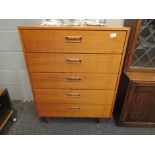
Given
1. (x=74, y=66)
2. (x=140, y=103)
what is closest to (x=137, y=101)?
(x=140, y=103)

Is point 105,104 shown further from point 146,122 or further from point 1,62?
point 1,62

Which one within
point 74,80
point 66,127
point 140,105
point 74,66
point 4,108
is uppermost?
point 74,66

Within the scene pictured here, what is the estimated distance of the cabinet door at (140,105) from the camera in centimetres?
124

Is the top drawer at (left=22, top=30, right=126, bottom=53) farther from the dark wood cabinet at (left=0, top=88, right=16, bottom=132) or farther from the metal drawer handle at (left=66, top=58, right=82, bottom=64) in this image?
the dark wood cabinet at (left=0, top=88, right=16, bottom=132)

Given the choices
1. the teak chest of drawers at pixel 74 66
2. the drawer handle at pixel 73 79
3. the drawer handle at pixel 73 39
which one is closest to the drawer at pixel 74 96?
the teak chest of drawers at pixel 74 66

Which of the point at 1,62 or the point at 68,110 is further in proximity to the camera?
the point at 1,62

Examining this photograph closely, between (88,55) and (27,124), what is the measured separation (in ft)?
3.69

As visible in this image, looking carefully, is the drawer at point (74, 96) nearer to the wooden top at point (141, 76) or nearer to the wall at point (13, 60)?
the wooden top at point (141, 76)

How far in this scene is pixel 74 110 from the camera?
1408mm

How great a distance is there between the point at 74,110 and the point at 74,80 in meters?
0.38

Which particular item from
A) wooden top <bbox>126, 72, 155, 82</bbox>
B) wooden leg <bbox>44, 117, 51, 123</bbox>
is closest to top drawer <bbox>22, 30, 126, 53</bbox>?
wooden top <bbox>126, 72, 155, 82</bbox>

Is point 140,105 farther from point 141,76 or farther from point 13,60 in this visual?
point 13,60
